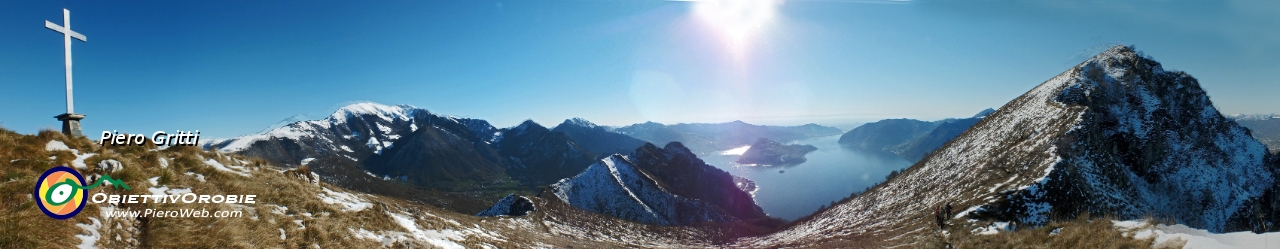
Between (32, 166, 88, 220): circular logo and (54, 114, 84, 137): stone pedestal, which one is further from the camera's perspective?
(54, 114, 84, 137): stone pedestal

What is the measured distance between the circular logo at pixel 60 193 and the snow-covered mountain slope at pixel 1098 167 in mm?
34853

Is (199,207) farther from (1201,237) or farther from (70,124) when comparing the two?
(1201,237)

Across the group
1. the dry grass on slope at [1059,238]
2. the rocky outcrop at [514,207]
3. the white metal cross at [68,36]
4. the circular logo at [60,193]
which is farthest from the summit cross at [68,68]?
the rocky outcrop at [514,207]

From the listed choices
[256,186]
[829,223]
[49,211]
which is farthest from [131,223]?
[829,223]

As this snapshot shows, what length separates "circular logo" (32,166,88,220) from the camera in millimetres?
8547

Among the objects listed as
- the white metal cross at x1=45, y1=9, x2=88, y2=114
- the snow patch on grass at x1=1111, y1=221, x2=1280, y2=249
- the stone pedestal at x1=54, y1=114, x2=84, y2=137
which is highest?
the white metal cross at x1=45, y1=9, x2=88, y2=114

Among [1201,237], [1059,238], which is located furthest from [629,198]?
[1201,237]

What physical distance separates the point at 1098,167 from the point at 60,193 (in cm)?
5796

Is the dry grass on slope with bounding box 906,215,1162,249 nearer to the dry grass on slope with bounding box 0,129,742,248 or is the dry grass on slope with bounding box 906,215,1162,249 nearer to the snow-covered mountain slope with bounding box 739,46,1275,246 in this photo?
the snow-covered mountain slope with bounding box 739,46,1275,246

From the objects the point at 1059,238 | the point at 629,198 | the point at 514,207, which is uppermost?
the point at 1059,238

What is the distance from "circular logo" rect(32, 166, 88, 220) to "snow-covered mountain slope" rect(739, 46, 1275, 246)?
1372 inches

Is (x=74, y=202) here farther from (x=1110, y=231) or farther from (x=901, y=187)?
(x=901, y=187)

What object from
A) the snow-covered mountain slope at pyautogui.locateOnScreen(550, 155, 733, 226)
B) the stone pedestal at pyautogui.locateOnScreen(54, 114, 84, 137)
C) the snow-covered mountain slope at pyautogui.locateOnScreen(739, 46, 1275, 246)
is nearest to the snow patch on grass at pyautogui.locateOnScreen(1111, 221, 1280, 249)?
the snow-covered mountain slope at pyautogui.locateOnScreen(739, 46, 1275, 246)

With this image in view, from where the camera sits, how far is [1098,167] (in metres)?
35.0
